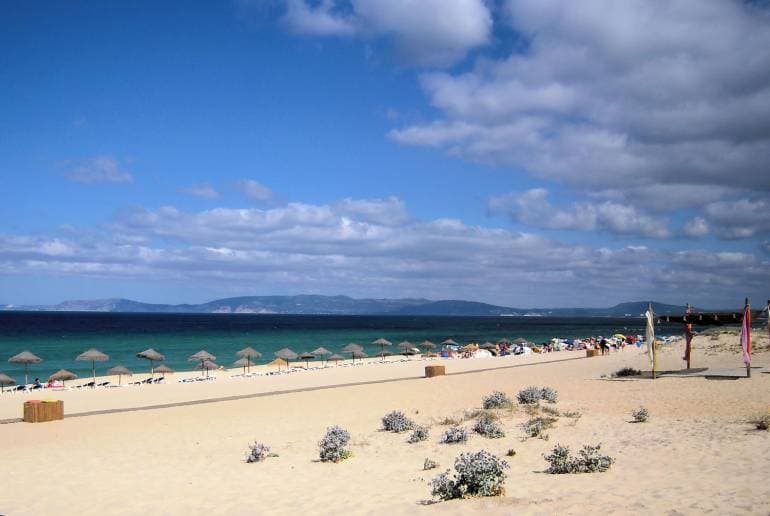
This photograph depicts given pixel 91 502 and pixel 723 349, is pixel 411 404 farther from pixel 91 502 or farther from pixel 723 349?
pixel 723 349

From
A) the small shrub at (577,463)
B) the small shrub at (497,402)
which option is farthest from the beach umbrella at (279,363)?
the small shrub at (577,463)

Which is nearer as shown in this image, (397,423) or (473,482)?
(473,482)

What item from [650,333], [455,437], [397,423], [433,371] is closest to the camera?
[455,437]

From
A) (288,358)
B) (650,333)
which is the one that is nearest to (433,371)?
(650,333)

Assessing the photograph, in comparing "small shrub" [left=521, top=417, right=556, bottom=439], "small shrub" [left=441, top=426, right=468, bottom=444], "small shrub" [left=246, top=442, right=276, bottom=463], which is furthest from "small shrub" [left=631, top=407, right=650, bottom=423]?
"small shrub" [left=246, top=442, right=276, bottom=463]

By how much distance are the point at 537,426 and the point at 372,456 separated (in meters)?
3.22

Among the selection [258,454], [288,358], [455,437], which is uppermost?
[455,437]

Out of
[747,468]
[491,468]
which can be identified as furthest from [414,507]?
[747,468]

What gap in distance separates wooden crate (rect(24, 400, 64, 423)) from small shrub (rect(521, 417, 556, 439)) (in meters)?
11.7

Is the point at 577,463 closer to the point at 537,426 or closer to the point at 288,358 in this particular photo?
the point at 537,426

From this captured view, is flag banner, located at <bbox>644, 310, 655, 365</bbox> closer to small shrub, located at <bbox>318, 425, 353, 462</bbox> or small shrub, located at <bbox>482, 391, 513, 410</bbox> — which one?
small shrub, located at <bbox>482, 391, 513, 410</bbox>

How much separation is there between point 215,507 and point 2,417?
12460mm

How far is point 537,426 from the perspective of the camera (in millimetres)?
11484

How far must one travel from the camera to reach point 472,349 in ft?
160
